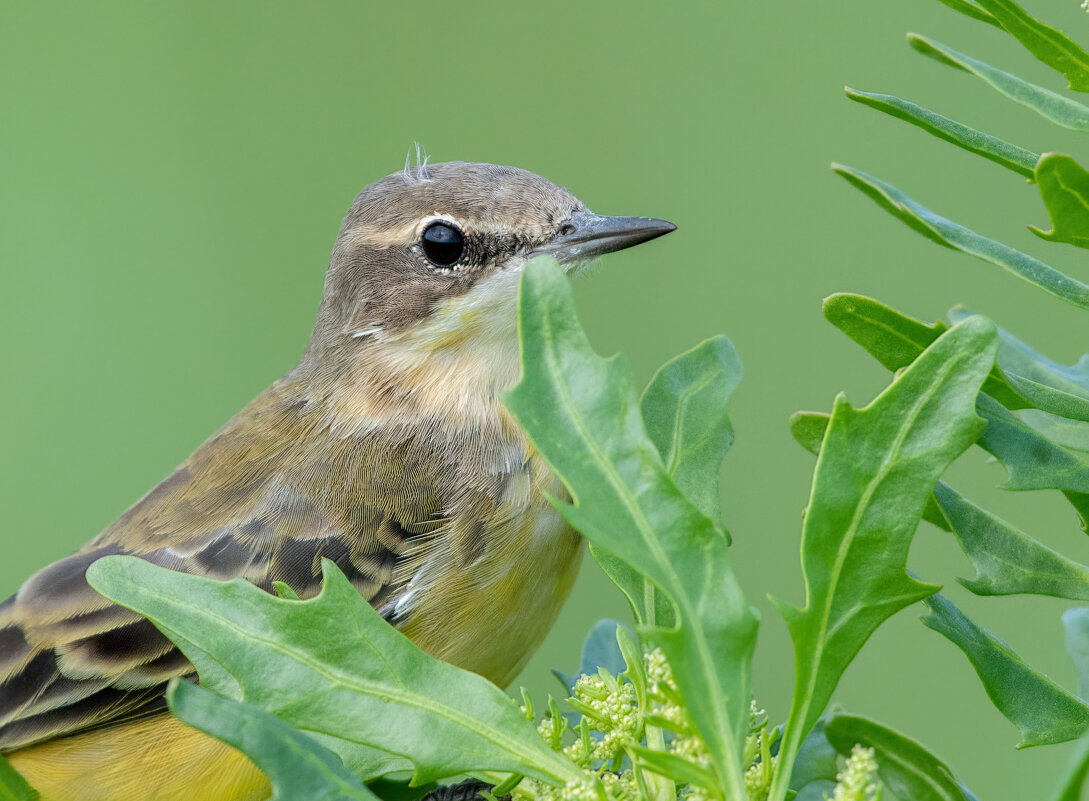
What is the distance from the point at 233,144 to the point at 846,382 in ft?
12.6

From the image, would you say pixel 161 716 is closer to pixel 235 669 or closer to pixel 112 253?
pixel 235 669

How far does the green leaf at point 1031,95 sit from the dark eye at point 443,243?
2.02m

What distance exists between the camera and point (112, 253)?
7.20 m

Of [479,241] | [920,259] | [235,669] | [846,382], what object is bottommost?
[846,382]

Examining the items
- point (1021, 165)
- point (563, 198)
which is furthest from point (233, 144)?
point (1021, 165)

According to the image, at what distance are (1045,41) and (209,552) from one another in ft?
7.54

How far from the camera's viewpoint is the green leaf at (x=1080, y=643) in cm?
155

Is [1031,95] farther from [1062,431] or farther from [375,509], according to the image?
[375,509]

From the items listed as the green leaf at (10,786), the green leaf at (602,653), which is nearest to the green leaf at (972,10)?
→ the green leaf at (602,653)

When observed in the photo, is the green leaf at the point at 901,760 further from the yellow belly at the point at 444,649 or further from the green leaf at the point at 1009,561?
the yellow belly at the point at 444,649

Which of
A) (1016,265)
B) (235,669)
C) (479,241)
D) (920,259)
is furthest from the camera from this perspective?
(920,259)

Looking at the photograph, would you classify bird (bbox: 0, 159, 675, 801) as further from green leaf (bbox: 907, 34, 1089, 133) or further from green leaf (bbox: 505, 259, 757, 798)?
green leaf (bbox: 505, 259, 757, 798)

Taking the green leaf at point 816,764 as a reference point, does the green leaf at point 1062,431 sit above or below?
above

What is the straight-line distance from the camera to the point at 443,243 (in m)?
3.48
